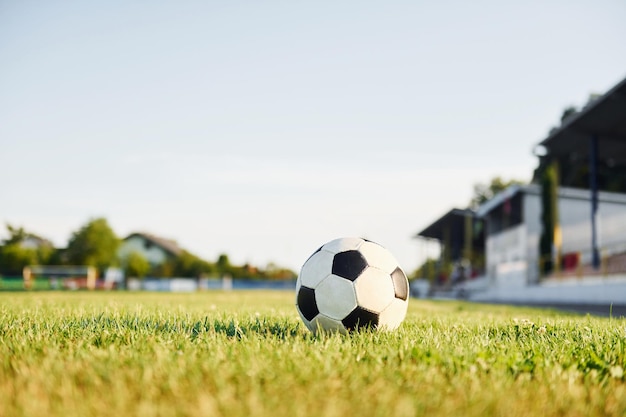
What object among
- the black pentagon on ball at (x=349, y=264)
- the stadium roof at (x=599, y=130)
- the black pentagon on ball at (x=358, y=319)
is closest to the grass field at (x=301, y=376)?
the black pentagon on ball at (x=358, y=319)

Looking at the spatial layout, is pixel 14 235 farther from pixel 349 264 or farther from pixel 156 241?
pixel 349 264

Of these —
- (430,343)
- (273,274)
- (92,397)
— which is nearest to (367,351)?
(430,343)

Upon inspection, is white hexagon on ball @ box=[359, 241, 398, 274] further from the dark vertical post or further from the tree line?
the tree line

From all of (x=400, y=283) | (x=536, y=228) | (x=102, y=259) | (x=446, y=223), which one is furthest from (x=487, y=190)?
(x=400, y=283)

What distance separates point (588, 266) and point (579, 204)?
826 cm

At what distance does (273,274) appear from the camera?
77875 millimetres

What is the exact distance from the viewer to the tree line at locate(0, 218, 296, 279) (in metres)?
60.9

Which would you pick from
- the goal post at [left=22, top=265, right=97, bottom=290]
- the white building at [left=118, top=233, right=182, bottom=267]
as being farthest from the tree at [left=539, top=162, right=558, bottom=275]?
the white building at [left=118, top=233, right=182, bottom=267]

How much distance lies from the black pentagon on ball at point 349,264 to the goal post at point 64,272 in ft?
157

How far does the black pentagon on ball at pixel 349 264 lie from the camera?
4301 millimetres

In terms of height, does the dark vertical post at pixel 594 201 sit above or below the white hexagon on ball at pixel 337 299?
above

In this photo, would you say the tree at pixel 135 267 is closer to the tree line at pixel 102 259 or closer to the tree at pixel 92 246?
the tree line at pixel 102 259

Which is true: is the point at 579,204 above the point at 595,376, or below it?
above

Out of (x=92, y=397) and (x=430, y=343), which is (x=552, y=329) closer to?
(x=430, y=343)
